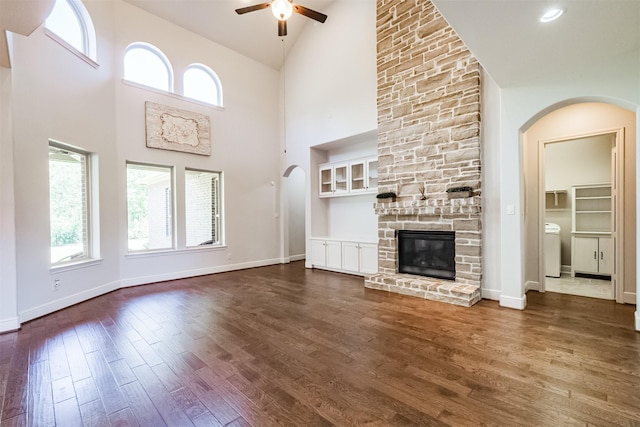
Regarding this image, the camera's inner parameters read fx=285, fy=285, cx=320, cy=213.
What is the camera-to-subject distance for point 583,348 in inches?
101

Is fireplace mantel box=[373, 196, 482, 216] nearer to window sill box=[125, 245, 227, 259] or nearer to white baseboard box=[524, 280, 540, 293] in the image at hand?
white baseboard box=[524, 280, 540, 293]

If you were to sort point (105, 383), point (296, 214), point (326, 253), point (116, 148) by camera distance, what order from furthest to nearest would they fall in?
1. point (296, 214)
2. point (326, 253)
3. point (116, 148)
4. point (105, 383)

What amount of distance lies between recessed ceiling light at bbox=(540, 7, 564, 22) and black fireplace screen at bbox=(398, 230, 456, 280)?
9.13ft

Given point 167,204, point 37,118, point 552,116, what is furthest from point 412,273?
point 37,118

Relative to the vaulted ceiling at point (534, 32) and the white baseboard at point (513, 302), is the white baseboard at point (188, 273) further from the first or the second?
the white baseboard at point (513, 302)

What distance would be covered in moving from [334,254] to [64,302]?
4.46 meters

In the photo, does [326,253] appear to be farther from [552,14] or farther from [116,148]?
[552,14]

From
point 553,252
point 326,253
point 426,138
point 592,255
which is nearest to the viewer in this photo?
point 426,138

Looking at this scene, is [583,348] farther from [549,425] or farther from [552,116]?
[552,116]

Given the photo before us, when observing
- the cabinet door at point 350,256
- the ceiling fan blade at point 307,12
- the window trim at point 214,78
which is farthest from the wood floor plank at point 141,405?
the window trim at point 214,78

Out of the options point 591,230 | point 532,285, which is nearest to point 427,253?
point 532,285

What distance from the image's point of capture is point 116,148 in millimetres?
4938

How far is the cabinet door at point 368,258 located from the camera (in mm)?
5473

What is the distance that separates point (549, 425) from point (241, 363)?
2099mm
